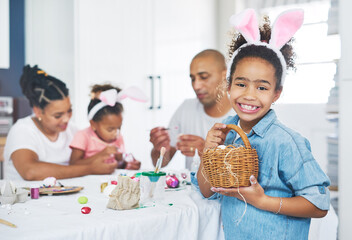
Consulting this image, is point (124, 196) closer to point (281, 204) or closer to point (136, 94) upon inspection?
point (281, 204)

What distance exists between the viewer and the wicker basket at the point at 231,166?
963mm

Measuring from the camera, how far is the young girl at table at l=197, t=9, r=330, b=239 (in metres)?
1.04

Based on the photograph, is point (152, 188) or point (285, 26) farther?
point (152, 188)

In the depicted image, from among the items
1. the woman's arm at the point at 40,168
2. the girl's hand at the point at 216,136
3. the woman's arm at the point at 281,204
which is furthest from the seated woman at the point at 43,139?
the woman's arm at the point at 281,204

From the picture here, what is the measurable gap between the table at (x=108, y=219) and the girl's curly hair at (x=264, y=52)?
420mm

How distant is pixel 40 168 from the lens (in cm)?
172

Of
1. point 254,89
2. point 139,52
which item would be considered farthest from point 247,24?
point 139,52

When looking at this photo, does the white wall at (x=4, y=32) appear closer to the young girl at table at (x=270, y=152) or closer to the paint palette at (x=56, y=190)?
the paint palette at (x=56, y=190)

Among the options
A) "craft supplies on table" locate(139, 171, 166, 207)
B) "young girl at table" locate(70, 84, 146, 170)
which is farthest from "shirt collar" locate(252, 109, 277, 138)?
"young girl at table" locate(70, 84, 146, 170)

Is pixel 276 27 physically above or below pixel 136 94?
above

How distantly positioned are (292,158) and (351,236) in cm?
91

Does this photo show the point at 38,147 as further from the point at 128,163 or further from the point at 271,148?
the point at 271,148

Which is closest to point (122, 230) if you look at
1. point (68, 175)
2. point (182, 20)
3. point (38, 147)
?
point (68, 175)

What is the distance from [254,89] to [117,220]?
0.51 m
